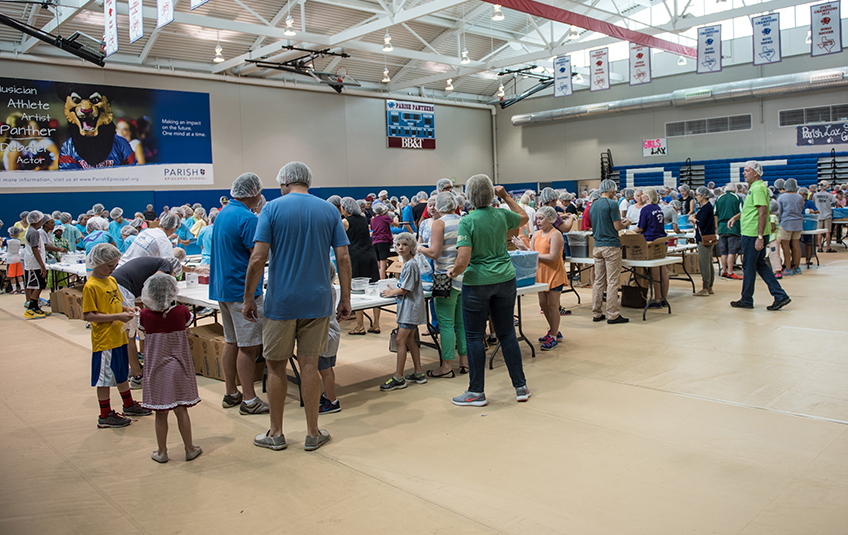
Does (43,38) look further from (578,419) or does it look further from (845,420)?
(845,420)

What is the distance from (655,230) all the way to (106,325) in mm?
5982

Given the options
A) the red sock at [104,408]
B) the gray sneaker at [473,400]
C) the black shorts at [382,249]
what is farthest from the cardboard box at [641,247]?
the red sock at [104,408]

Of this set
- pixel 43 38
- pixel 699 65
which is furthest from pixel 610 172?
pixel 43 38

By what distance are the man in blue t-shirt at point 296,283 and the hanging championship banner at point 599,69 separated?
1167 centimetres

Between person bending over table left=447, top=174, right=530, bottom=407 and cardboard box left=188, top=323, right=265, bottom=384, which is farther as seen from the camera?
cardboard box left=188, top=323, right=265, bottom=384

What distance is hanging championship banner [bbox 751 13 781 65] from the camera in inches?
432

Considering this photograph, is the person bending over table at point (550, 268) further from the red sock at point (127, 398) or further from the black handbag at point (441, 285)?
the red sock at point (127, 398)

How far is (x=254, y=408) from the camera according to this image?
4.11 metres

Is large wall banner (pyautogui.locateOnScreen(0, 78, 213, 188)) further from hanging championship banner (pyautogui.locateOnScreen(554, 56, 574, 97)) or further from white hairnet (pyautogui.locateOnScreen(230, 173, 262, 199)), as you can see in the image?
white hairnet (pyautogui.locateOnScreen(230, 173, 262, 199))

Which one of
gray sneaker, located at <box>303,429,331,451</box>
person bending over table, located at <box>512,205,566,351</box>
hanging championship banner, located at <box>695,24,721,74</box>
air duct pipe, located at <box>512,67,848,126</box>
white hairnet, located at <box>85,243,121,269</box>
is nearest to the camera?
gray sneaker, located at <box>303,429,331,451</box>

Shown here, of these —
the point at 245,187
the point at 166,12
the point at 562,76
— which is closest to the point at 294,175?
the point at 245,187

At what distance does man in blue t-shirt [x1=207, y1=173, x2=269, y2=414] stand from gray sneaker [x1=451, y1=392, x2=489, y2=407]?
135 centimetres

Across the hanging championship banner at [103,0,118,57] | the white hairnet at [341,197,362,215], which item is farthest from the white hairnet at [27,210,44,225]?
the white hairnet at [341,197,362,215]

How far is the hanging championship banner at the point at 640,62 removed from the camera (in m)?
13.0
